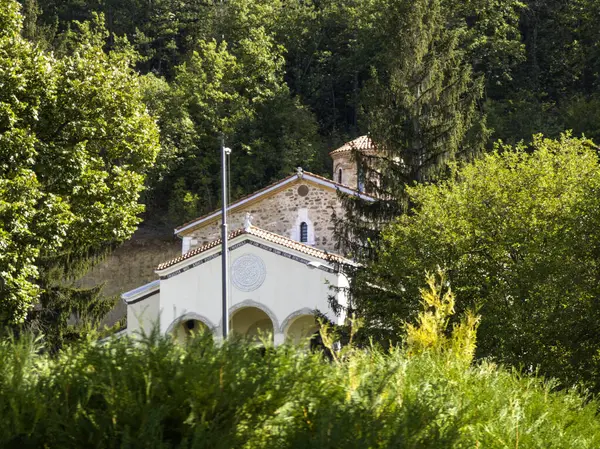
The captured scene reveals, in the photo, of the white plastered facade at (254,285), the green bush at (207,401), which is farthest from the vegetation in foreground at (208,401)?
the white plastered facade at (254,285)

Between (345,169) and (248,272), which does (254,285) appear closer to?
(248,272)

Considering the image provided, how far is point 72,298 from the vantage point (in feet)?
93.2

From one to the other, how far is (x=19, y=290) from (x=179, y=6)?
4722cm

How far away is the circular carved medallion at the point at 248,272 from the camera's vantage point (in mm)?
29250

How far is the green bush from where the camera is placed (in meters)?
5.72

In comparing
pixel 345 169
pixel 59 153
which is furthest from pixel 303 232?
pixel 59 153

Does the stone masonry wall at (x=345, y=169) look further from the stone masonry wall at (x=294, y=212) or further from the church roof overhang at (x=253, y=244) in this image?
the church roof overhang at (x=253, y=244)

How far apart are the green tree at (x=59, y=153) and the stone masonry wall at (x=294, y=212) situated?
11745 mm

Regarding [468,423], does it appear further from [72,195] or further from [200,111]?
[200,111]

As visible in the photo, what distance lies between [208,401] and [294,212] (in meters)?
30.0

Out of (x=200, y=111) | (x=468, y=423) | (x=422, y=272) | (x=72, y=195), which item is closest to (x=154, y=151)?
(x=72, y=195)

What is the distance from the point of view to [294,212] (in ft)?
117

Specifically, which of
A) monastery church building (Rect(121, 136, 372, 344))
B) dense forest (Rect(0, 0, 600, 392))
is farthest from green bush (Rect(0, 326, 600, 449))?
monastery church building (Rect(121, 136, 372, 344))

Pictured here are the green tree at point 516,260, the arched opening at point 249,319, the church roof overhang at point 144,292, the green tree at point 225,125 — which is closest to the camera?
the green tree at point 516,260
